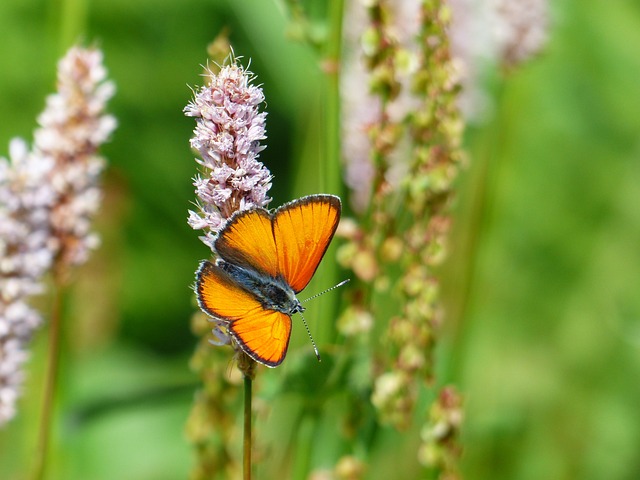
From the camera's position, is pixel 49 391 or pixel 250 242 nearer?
pixel 250 242

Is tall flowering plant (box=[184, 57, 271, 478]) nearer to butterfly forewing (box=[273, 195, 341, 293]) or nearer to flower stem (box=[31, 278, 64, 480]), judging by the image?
butterfly forewing (box=[273, 195, 341, 293])

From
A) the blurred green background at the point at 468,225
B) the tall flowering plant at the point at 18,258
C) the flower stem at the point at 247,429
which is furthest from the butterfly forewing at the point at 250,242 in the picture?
the blurred green background at the point at 468,225

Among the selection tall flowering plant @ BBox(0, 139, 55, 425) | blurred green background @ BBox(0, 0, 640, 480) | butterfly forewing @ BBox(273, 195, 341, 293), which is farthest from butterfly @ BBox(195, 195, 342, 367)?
blurred green background @ BBox(0, 0, 640, 480)

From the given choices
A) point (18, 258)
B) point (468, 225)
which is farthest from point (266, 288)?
point (468, 225)

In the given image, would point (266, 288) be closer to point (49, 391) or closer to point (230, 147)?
point (230, 147)

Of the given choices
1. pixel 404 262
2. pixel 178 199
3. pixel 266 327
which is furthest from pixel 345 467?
pixel 178 199

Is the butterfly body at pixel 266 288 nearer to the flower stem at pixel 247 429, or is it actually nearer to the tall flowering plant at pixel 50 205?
the flower stem at pixel 247 429

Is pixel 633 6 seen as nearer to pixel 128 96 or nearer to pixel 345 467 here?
pixel 128 96
